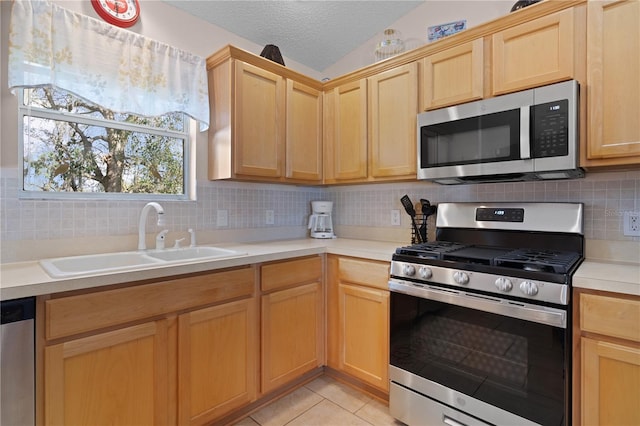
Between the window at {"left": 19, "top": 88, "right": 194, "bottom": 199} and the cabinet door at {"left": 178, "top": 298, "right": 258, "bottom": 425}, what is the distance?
36.2 inches

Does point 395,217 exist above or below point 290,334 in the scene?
above

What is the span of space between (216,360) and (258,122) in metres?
1.44

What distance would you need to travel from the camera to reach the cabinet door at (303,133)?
2303mm

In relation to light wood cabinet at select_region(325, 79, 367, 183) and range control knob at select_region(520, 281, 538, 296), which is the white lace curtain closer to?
light wood cabinet at select_region(325, 79, 367, 183)

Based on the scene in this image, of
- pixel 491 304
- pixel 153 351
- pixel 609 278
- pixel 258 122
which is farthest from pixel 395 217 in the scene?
pixel 153 351

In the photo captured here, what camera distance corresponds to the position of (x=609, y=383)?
1.18 meters

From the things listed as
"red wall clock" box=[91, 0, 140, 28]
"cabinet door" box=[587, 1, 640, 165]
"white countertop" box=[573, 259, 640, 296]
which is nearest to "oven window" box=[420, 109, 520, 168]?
Result: "cabinet door" box=[587, 1, 640, 165]

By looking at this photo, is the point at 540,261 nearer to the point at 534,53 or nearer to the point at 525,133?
the point at 525,133

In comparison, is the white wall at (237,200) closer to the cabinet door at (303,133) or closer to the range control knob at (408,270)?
the cabinet door at (303,133)

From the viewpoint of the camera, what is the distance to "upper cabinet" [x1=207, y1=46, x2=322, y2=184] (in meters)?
2.00

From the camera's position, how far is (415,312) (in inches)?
64.4

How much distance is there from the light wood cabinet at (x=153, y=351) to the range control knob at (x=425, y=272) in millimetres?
886

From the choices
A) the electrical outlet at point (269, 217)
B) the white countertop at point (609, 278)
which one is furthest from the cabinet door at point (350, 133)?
the white countertop at point (609, 278)

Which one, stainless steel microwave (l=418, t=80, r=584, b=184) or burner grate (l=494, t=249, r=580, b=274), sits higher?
stainless steel microwave (l=418, t=80, r=584, b=184)
